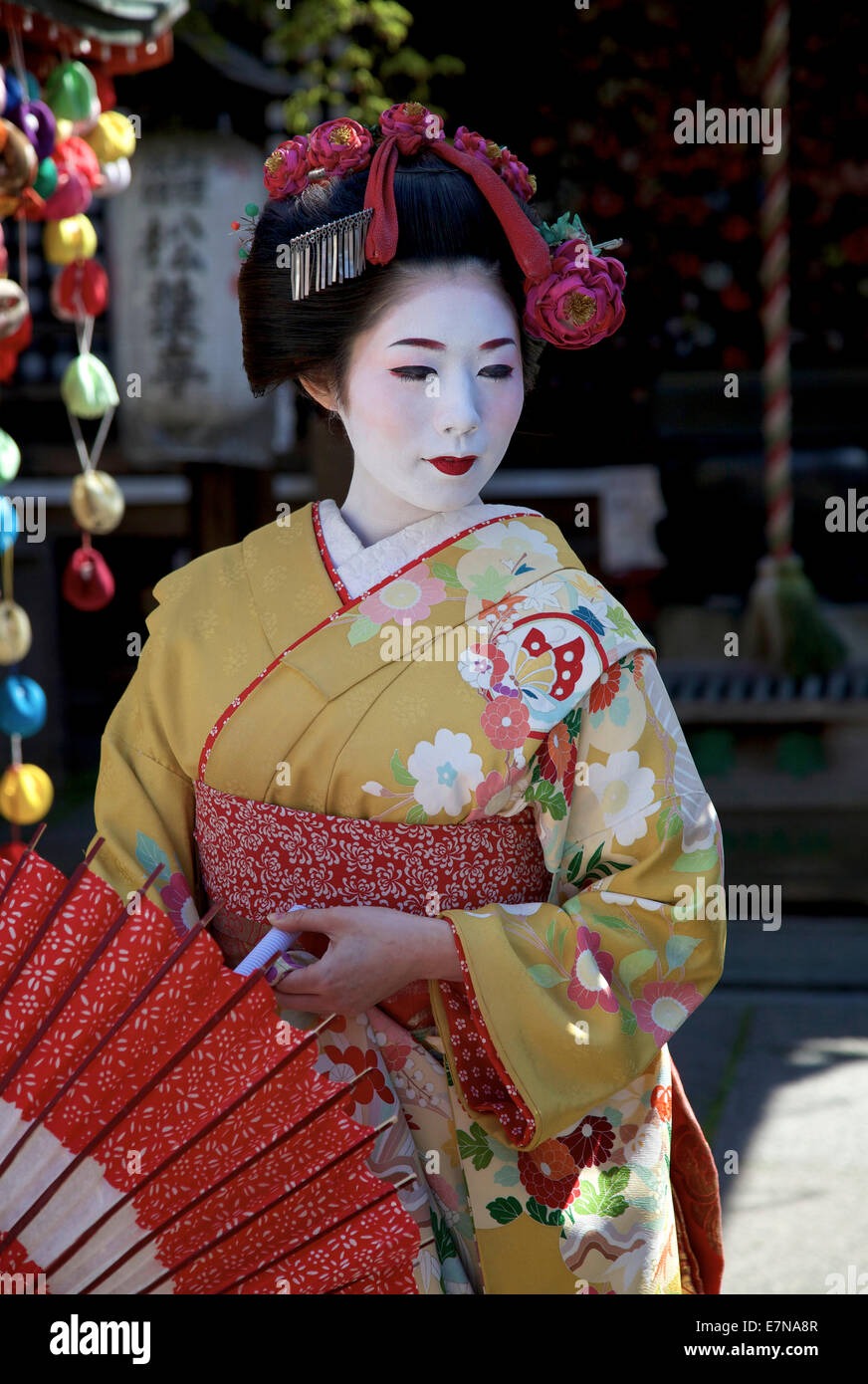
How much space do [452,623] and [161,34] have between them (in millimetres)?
2524

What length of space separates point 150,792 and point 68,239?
6.52 ft

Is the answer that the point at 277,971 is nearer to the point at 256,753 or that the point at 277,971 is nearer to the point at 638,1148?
the point at 256,753

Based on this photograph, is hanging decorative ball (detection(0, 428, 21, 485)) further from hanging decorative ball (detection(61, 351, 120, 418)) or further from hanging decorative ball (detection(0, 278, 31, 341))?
hanging decorative ball (detection(61, 351, 120, 418))

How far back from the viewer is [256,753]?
65.9 inches

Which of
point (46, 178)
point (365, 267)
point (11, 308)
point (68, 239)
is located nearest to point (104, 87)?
point (68, 239)

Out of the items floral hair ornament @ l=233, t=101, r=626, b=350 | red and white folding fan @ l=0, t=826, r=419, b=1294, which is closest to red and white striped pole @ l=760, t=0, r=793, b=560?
floral hair ornament @ l=233, t=101, r=626, b=350

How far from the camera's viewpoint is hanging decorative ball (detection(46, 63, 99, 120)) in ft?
10.5

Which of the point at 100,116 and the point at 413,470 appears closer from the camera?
the point at 413,470

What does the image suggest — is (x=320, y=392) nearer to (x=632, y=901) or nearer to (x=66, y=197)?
(x=632, y=901)

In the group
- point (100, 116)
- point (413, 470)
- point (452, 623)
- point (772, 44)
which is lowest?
point (452, 623)

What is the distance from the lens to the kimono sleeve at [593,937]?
1.57 meters

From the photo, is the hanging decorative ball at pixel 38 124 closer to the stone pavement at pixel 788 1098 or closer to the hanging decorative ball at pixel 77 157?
the hanging decorative ball at pixel 77 157

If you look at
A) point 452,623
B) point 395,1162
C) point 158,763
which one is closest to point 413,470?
point 452,623

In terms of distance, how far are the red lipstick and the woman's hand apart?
514 millimetres
